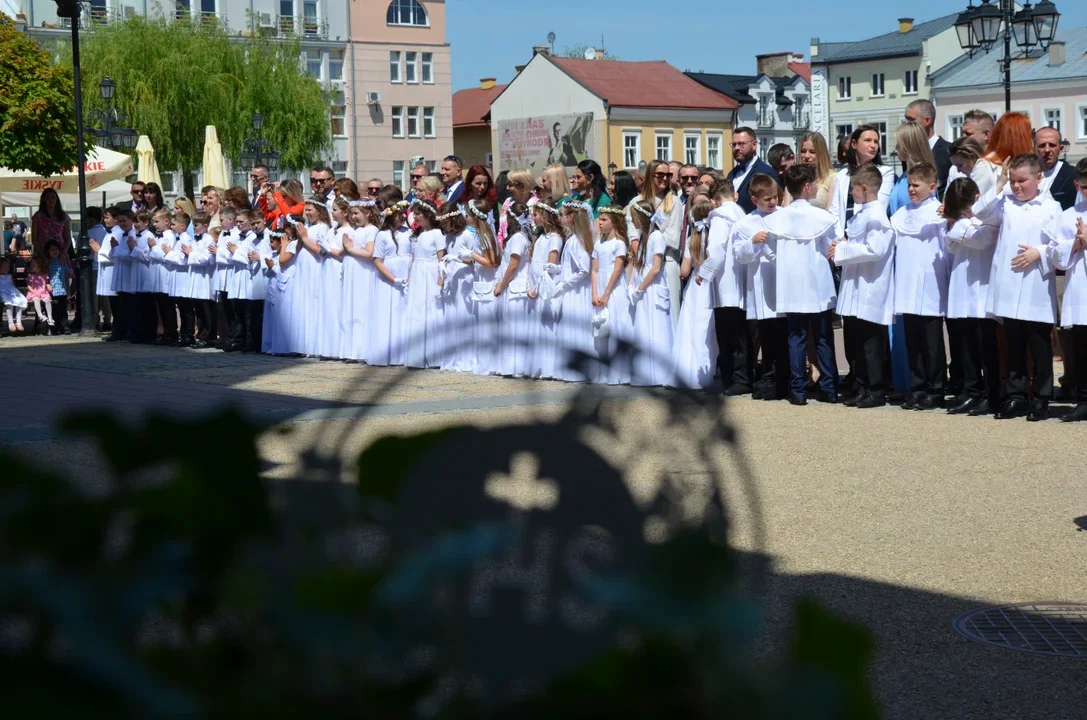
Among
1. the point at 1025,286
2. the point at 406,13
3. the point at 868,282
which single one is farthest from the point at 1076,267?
the point at 406,13

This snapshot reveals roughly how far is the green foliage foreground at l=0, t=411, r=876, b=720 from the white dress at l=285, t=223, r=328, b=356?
16630 mm

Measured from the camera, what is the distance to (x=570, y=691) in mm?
1393

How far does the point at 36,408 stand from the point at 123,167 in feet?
53.3

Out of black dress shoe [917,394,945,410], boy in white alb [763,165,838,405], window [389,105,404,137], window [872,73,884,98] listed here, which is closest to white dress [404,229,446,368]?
boy in white alb [763,165,838,405]

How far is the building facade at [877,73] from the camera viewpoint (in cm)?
10075

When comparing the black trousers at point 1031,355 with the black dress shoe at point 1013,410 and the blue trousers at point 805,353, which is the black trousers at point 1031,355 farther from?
the blue trousers at point 805,353

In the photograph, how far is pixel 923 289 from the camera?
1169 cm

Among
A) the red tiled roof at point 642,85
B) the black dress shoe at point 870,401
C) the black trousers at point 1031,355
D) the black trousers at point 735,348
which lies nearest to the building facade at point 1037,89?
the red tiled roof at point 642,85

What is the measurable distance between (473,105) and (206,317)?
89799 millimetres

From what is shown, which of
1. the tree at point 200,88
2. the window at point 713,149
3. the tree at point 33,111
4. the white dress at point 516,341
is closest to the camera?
the white dress at point 516,341

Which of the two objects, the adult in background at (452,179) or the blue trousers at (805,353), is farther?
the adult in background at (452,179)

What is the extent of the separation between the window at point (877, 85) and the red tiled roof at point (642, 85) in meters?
11.5

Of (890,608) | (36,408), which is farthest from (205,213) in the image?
(890,608)

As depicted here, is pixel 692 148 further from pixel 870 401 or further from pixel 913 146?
pixel 870 401
